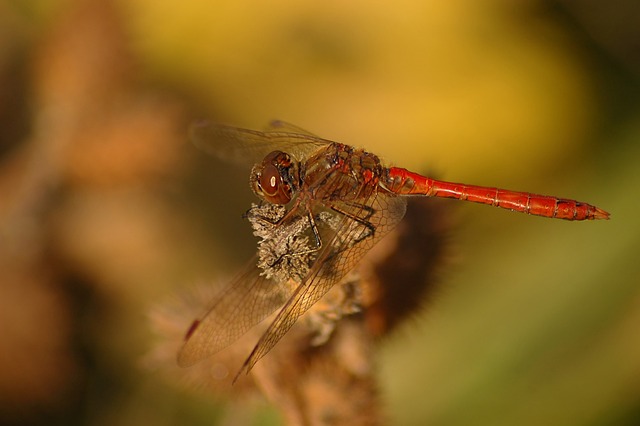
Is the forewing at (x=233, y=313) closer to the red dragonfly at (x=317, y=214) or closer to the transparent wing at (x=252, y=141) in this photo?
the red dragonfly at (x=317, y=214)

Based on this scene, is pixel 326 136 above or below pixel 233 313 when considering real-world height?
above

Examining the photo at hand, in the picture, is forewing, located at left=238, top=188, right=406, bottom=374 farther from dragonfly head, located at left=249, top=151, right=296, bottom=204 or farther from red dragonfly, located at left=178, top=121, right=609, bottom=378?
dragonfly head, located at left=249, top=151, right=296, bottom=204

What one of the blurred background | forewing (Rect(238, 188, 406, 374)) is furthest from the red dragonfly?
the blurred background

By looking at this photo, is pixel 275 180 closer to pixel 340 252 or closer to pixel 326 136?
pixel 340 252

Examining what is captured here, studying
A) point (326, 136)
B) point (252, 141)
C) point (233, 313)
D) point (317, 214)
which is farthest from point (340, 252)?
point (326, 136)

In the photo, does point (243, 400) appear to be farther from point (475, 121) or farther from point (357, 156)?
point (475, 121)

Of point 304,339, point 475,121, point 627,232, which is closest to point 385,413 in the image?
point 304,339

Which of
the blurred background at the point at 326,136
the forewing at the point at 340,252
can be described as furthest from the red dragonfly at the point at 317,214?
the blurred background at the point at 326,136
